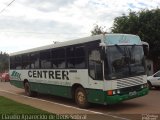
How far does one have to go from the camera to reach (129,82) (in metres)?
14.4

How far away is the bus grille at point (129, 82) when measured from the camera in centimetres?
1407

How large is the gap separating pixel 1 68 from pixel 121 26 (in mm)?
50643

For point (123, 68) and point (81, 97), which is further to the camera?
point (81, 97)

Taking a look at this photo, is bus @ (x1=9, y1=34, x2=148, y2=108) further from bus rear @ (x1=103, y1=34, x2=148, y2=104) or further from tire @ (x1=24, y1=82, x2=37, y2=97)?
tire @ (x1=24, y1=82, x2=37, y2=97)

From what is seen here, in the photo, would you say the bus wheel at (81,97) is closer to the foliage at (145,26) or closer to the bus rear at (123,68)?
the bus rear at (123,68)

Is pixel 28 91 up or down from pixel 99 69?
down

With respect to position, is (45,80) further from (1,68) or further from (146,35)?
(1,68)

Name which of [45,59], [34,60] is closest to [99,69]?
[45,59]

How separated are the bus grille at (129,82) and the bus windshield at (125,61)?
0.16m

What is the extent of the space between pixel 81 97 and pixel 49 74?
3.67 meters

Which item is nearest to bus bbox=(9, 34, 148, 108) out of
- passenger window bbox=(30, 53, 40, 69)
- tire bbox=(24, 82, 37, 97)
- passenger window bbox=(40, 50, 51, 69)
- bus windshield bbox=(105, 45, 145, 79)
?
bus windshield bbox=(105, 45, 145, 79)

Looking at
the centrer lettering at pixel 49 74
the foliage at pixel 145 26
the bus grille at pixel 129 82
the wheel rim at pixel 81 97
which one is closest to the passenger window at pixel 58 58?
the centrer lettering at pixel 49 74

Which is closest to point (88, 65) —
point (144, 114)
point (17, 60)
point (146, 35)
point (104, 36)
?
point (104, 36)

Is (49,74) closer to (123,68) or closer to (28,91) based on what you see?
(28,91)
